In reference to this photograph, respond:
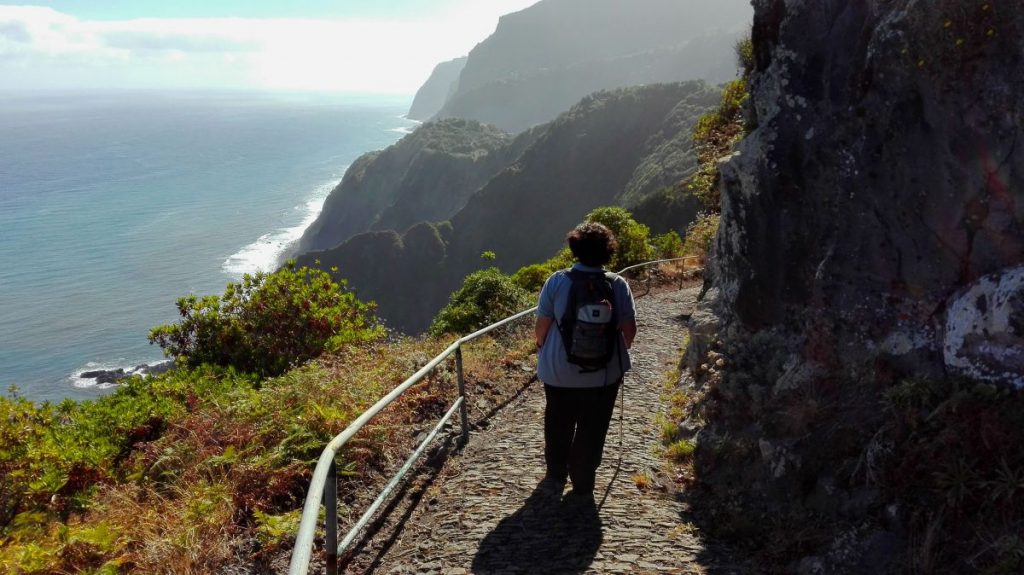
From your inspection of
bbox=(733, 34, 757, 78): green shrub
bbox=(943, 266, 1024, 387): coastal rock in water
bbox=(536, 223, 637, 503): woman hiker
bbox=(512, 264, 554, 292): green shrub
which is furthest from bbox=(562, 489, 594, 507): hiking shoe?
bbox=(512, 264, 554, 292): green shrub

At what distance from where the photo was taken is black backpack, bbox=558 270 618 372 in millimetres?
4168

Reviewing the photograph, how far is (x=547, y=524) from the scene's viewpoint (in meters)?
4.52

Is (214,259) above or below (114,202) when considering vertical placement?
below

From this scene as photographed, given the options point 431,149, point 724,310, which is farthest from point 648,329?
point 431,149

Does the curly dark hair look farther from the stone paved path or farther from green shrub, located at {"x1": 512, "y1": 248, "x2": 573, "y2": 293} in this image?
green shrub, located at {"x1": 512, "y1": 248, "x2": 573, "y2": 293}

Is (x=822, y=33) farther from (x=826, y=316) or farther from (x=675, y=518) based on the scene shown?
(x=675, y=518)

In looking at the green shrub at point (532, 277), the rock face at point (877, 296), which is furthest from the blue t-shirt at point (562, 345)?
the green shrub at point (532, 277)

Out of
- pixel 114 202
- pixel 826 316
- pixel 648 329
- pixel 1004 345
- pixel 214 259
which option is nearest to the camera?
pixel 1004 345

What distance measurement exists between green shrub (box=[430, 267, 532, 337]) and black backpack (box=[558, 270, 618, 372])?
9907mm

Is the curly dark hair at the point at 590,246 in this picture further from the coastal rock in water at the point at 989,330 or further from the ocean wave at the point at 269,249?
the ocean wave at the point at 269,249

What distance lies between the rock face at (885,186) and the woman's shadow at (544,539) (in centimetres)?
219

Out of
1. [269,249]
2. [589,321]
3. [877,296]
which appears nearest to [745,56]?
[877,296]

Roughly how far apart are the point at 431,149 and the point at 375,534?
161 meters

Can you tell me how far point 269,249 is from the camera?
112m
